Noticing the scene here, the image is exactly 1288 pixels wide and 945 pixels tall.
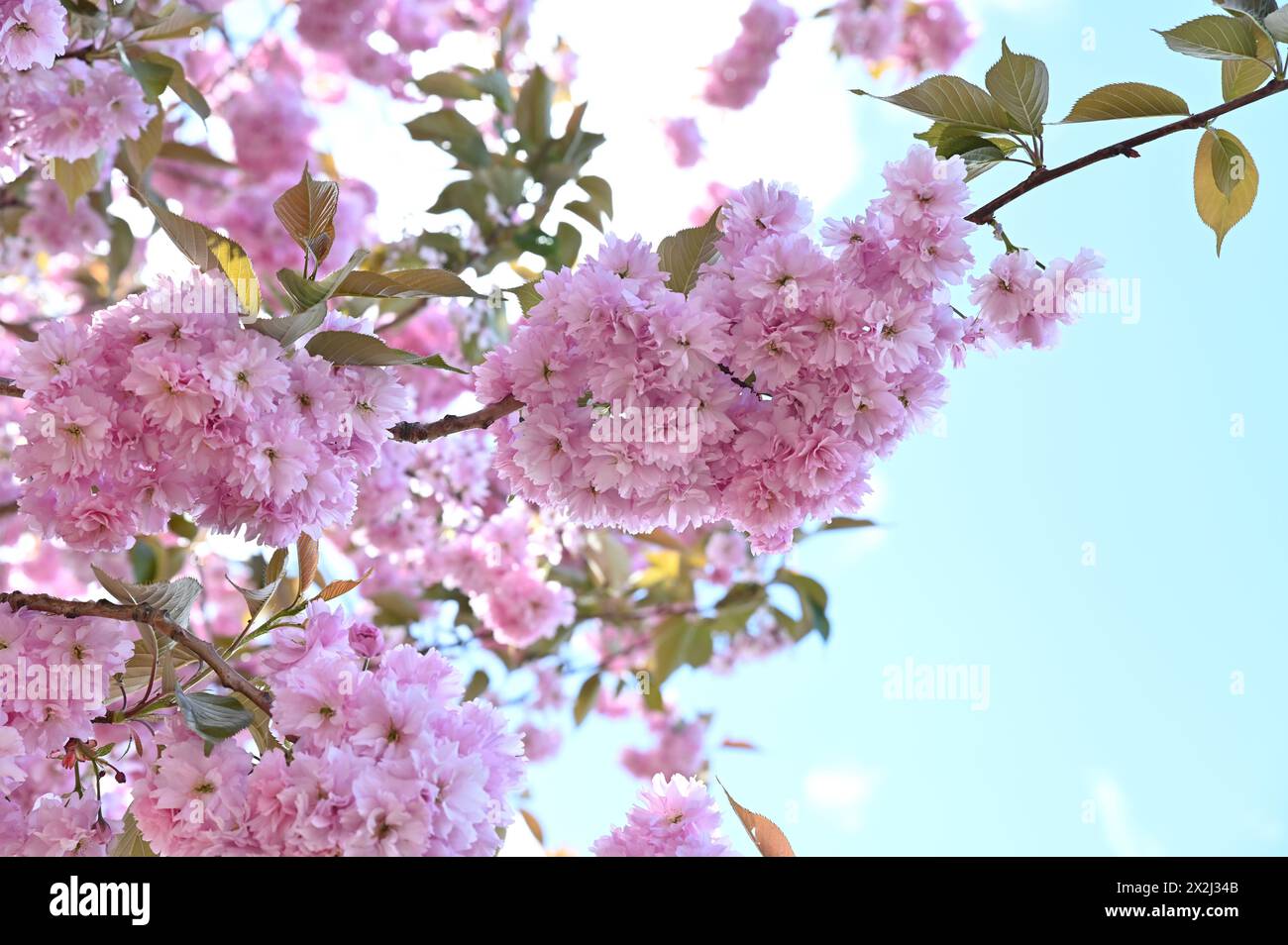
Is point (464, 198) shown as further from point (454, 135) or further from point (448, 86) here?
point (448, 86)

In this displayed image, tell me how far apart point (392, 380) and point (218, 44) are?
11.8 ft

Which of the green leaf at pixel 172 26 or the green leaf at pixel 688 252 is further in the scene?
the green leaf at pixel 172 26

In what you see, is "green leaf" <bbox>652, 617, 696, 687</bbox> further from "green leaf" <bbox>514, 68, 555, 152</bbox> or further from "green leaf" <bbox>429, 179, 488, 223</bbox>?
"green leaf" <bbox>514, 68, 555, 152</bbox>

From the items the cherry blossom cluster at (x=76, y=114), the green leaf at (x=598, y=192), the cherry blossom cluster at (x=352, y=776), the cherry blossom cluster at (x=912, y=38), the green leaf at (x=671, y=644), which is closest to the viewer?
the cherry blossom cluster at (x=352, y=776)

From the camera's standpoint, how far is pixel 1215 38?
3.98 feet

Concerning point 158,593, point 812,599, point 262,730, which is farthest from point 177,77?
point 812,599

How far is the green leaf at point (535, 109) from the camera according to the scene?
9.11ft

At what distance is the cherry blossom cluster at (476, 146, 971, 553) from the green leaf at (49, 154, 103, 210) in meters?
1.31

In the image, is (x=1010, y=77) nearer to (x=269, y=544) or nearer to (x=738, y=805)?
(x=738, y=805)

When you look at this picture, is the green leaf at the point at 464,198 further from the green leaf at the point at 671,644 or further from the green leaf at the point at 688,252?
the green leaf at the point at 688,252

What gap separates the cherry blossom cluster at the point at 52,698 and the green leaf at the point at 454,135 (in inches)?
69.8

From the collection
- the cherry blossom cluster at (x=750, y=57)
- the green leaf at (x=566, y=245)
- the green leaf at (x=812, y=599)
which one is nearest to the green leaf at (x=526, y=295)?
the green leaf at (x=566, y=245)

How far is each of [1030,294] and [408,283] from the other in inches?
26.6
